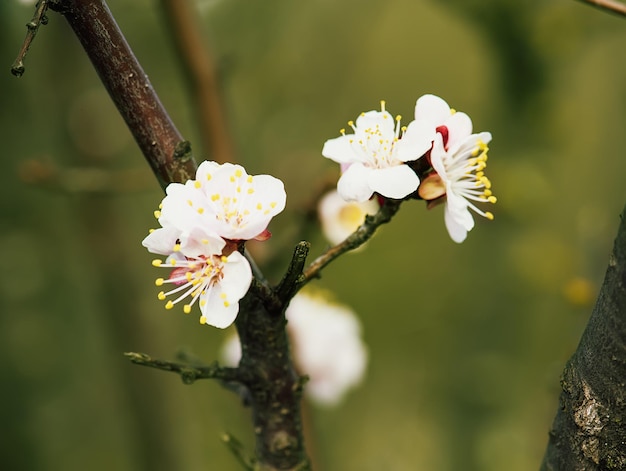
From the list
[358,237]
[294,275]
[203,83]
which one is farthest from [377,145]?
[203,83]

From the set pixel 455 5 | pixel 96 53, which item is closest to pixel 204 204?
pixel 96 53

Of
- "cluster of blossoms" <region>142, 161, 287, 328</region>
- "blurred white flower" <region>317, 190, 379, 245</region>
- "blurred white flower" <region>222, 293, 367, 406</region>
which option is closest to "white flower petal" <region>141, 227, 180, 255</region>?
"cluster of blossoms" <region>142, 161, 287, 328</region>

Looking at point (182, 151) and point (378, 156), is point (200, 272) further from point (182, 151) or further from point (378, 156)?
point (378, 156)

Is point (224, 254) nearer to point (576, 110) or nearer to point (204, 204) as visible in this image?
point (204, 204)

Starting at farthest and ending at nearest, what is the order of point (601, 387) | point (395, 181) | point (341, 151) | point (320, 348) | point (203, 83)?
point (320, 348), point (203, 83), point (341, 151), point (395, 181), point (601, 387)

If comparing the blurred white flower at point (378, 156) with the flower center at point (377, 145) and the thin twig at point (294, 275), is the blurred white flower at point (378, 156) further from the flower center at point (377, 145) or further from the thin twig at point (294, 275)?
the thin twig at point (294, 275)

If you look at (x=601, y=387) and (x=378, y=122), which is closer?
(x=601, y=387)

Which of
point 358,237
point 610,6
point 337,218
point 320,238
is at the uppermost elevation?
point 610,6

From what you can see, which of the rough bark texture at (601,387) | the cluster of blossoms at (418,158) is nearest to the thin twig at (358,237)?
the cluster of blossoms at (418,158)
